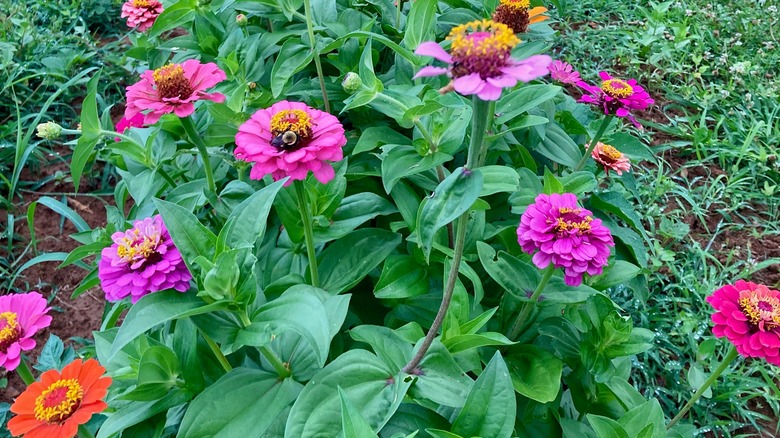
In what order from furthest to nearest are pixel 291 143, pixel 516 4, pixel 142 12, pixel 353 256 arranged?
pixel 142 12
pixel 516 4
pixel 353 256
pixel 291 143

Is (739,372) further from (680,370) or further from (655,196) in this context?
(655,196)

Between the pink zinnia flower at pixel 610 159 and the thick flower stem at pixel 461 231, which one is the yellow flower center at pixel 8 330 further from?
the pink zinnia flower at pixel 610 159

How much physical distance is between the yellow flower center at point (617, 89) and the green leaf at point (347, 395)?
1.07m

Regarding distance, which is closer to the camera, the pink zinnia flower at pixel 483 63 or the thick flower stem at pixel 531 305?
the pink zinnia flower at pixel 483 63

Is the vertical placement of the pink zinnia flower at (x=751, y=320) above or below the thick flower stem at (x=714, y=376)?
above

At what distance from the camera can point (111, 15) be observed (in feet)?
12.1

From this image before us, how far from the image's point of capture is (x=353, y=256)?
5.22ft

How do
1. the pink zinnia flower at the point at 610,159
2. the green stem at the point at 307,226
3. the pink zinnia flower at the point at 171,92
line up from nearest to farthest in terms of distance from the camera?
the green stem at the point at 307,226 < the pink zinnia flower at the point at 171,92 < the pink zinnia flower at the point at 610,159

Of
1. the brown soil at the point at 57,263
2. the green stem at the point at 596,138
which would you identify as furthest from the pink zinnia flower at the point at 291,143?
the brown soil at the point at 57,263

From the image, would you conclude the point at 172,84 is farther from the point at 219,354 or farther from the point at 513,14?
the point at 513,14

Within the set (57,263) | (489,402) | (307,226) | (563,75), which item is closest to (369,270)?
(307,226)

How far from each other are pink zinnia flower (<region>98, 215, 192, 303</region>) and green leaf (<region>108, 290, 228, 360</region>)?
0.02 metres

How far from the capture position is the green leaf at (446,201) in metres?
0.92

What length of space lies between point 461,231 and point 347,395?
1.47ft
